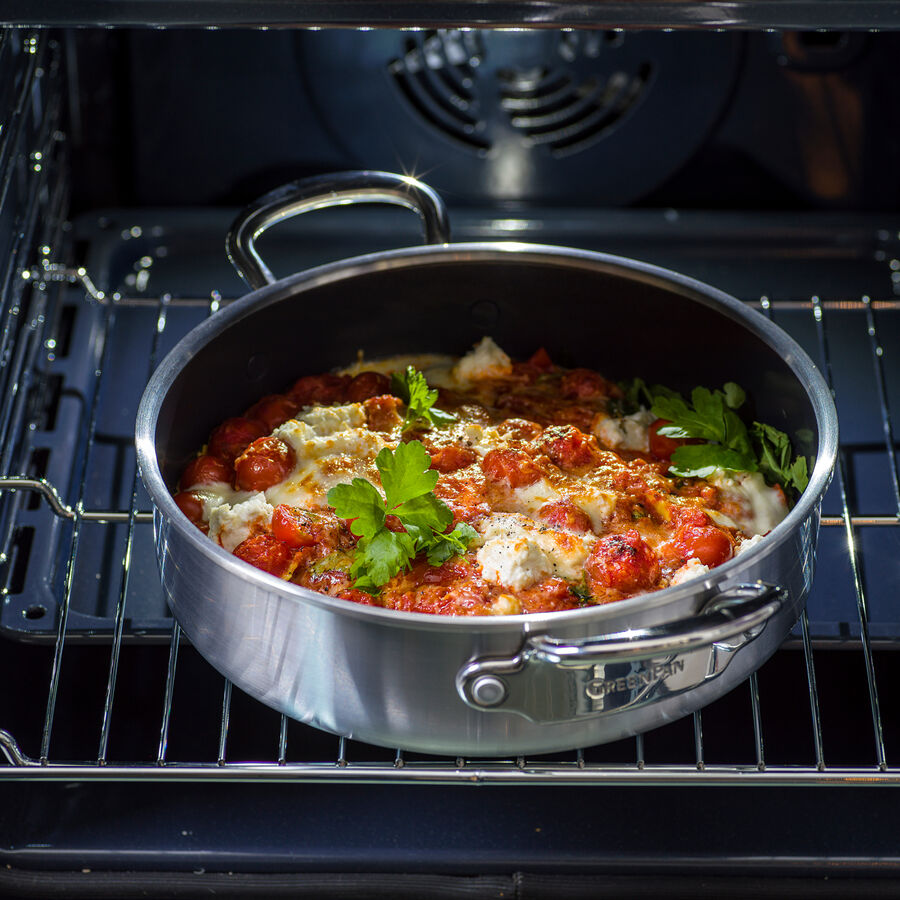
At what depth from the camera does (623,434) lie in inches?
59.1

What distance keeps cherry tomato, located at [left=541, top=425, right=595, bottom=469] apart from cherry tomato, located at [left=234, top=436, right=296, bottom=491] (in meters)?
0.30

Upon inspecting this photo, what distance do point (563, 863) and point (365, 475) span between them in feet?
1.54

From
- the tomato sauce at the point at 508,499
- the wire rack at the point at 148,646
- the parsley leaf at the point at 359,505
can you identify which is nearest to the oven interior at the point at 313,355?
the wire rack at the point at 148,646

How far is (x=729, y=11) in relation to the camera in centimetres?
110

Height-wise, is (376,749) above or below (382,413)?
below

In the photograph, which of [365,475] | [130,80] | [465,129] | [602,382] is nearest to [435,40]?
[465,129]

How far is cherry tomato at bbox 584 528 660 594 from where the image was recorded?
1246mm

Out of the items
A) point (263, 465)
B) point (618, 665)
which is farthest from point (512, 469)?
point (618, 665)

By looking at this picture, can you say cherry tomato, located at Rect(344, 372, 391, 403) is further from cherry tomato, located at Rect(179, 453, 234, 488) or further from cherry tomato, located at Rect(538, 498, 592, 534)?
cherry tomato, located at Rect(538, 498, 592, 534)

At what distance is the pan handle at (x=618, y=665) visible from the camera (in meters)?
0.99

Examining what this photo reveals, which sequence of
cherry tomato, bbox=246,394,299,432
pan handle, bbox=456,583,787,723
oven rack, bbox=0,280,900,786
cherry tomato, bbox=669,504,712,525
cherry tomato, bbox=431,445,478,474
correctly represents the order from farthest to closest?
cherry tomato, bbox=246,394,299,432 < cherry tomato, bbox=431,445,478,474 < cherry tomato, bbox=669,504,712,525 < oven rack, bbox=0,280,900,786 < pan handle, bbox=456,583,787,723

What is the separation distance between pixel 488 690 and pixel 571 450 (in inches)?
18.5

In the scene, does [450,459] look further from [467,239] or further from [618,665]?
[467,239]

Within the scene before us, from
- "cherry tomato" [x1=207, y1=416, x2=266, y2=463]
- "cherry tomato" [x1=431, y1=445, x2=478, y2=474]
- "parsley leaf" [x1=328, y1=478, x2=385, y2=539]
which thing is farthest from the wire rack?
"cherry tomato" [x1=431, y1=445, x2=478, y2=474]
